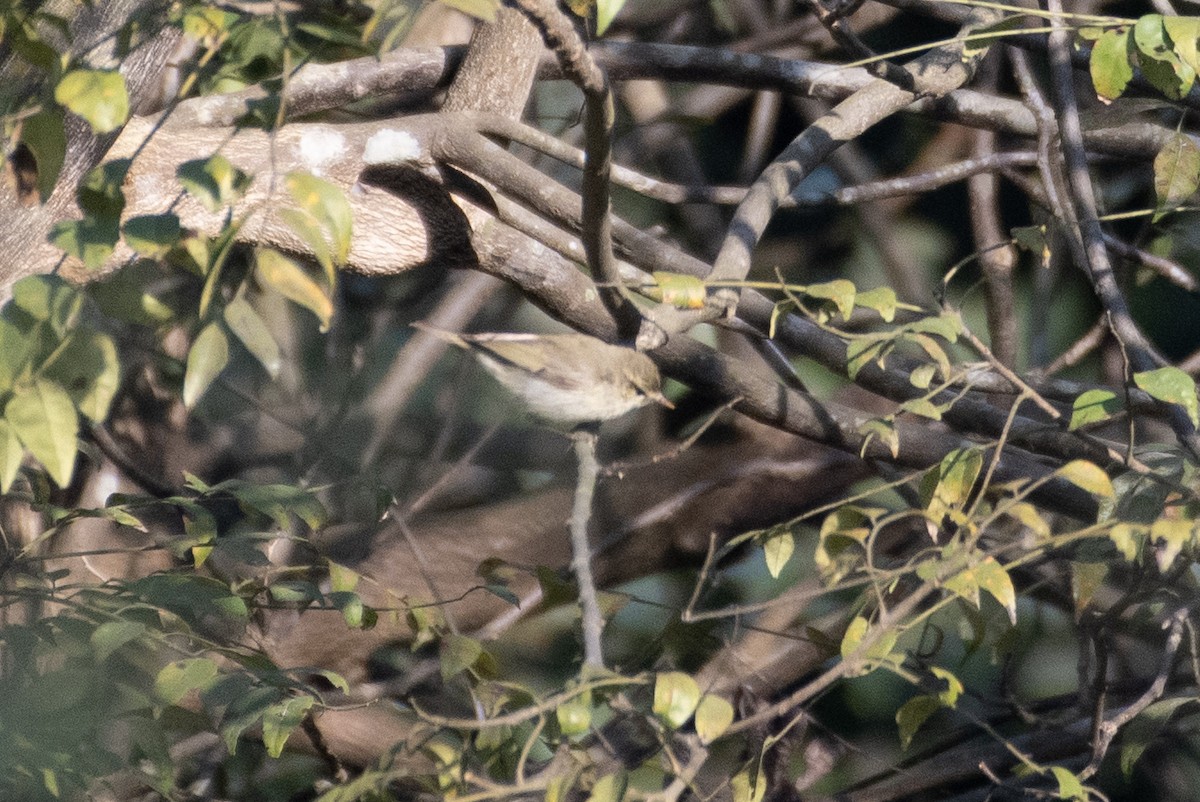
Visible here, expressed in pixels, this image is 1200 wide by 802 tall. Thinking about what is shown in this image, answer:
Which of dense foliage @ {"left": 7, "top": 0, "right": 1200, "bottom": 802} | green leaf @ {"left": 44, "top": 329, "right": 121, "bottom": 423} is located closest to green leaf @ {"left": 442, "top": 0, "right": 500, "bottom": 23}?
dense foliage @ {"left": 7, "top": 0, "right": 1200, "bottom": 802}

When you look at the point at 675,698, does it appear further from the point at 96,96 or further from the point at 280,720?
the point at 96,96

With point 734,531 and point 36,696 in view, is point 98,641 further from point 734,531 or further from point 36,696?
point 734,531

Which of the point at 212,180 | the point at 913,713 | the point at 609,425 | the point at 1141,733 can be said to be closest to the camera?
the point at 212,180

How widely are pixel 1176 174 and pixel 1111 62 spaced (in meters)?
0.44

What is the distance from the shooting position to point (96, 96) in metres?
0.90

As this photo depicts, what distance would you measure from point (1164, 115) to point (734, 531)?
55.6 inches

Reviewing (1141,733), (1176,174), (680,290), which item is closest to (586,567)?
(680,290)

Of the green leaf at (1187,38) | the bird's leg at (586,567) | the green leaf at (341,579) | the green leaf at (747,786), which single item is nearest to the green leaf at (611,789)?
the bird's leg at (586,567)

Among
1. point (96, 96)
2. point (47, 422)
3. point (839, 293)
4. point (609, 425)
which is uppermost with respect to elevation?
point (96, 96)

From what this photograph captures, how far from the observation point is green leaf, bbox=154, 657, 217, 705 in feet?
4.56

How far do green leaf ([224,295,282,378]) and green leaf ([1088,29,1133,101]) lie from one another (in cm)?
104

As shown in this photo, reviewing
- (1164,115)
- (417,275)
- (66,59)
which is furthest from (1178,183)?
(417,275)

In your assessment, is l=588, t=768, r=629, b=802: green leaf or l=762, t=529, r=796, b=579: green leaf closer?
l=588, t=768, r=629, b=802: green leaf

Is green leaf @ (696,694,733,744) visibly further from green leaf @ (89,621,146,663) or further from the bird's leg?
green leaf @ (89,621,146,663)
